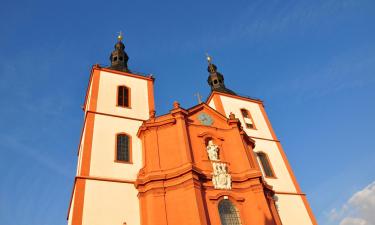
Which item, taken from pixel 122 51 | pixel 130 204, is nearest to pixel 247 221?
pixel 130 204

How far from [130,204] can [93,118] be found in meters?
6.82

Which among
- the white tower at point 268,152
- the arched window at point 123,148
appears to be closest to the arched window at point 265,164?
the white tower at point 268,152

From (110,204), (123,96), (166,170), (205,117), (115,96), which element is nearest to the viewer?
(110,204)

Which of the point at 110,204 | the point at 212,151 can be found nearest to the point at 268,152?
the point at 212,151

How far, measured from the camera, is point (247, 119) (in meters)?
30.3

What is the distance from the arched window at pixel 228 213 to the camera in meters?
17.7

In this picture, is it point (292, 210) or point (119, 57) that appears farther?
point (119, 57)

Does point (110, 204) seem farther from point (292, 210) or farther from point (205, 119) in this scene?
point (292, 210)

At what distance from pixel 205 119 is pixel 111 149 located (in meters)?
6.62

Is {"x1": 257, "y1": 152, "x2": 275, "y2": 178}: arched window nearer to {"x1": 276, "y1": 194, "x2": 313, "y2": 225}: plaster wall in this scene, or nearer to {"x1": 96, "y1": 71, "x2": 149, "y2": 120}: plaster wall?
{"x1": 276, "y1": 194, "x2": 313, "y2": 225}: plaster wall

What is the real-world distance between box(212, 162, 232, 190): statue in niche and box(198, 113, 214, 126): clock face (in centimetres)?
373

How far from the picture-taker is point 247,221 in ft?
58.7

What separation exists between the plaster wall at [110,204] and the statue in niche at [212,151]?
195 inches

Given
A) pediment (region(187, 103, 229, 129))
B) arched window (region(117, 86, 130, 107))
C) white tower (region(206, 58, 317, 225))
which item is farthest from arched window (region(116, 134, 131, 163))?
white tower (region(206, 58, 317, 225))
